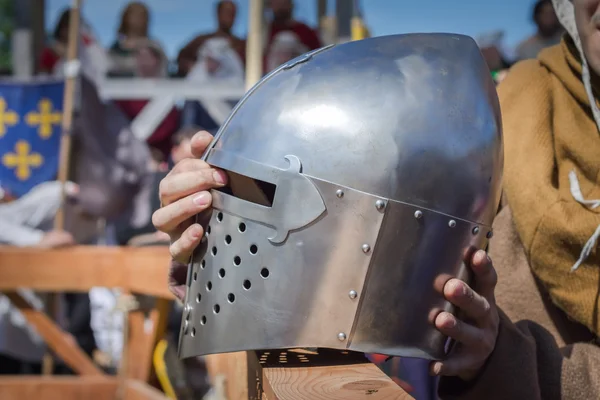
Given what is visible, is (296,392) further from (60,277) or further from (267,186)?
(60,277)

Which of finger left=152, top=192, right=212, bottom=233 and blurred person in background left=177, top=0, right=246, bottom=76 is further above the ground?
blurred person in background left=177, top=0, right=246, bottom=76

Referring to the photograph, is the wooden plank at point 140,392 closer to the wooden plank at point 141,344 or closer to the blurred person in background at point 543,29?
the wooden plank at point 141,344

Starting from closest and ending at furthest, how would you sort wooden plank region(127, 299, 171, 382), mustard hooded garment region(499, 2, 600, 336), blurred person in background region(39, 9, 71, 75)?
mustard hooded garment region(499, 2, 600, 336) < wooden plank region(127, 299, 171, 382) < blurred person in background region(39, 9, 71, 75)

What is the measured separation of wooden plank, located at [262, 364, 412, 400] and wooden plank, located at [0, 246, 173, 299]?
177 centimetres

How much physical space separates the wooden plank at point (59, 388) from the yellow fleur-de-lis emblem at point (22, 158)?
1.56m

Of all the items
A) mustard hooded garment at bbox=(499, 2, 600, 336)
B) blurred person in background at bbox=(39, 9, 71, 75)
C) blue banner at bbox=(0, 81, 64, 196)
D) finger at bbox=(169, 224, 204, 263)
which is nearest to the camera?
finger at bbox=(169, 224, 204, 263)

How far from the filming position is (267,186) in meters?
1.05

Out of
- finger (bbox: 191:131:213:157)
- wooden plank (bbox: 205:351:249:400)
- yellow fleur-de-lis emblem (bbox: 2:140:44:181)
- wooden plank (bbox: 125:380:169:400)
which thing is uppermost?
finger (bbox: 191:131:213:157)

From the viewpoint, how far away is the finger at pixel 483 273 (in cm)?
102

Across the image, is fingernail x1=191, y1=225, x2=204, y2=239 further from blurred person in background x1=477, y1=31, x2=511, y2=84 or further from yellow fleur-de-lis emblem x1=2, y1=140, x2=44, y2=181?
yellow fleur-de-lis emblem x1=2, y1=140, x2=44, y2=181

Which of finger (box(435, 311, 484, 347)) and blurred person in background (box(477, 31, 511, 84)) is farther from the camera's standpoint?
blurred person in background (box(477, 31, 511, 84))

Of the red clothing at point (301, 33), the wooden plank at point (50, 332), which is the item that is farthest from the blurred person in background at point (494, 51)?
the wooden plank at point (50, 332)

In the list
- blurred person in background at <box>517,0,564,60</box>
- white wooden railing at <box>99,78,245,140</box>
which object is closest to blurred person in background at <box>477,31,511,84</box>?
blurred person in background at <box>517,0,564,60</box>

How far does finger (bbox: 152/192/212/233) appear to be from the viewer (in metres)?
1.04
